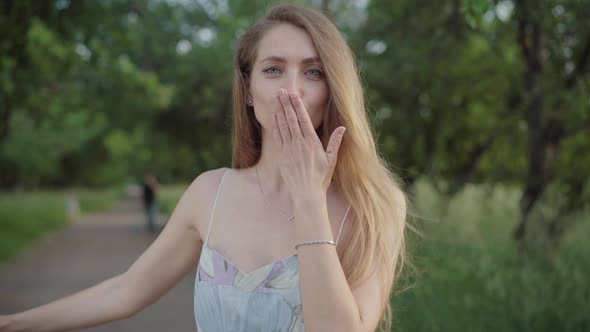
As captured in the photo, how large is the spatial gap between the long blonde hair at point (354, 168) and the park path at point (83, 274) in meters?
5.67

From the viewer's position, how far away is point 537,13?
5.25 meters

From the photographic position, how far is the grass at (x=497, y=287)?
4922 millimetres

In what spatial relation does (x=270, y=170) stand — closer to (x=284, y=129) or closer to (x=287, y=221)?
(x=287, y=221)

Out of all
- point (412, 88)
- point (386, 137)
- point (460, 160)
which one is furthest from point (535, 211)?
point (460, 160)

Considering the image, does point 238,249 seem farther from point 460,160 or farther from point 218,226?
point 460,160

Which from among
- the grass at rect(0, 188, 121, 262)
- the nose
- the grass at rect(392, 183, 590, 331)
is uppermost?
the grass at rect(0, 188, 121, 262)

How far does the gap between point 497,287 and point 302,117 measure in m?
3.98

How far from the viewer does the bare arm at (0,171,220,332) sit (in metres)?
2.06

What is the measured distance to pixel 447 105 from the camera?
11.6 m

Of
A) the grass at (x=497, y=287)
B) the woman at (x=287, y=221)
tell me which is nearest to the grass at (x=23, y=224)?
the grass at (x=497, y=287)

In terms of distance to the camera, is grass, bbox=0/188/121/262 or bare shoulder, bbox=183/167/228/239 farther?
grass, bbox=0/188/121/262

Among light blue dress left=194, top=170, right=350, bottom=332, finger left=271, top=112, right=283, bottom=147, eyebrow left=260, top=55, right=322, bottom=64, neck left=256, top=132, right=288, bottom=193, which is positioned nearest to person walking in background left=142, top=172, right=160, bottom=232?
neck left=256, top=132, right=288, bottom=193

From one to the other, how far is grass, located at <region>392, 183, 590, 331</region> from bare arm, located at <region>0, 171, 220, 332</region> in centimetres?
226

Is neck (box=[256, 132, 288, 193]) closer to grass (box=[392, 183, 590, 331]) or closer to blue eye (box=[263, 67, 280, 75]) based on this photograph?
blue eye (box=[263, 67, 280, 75])
